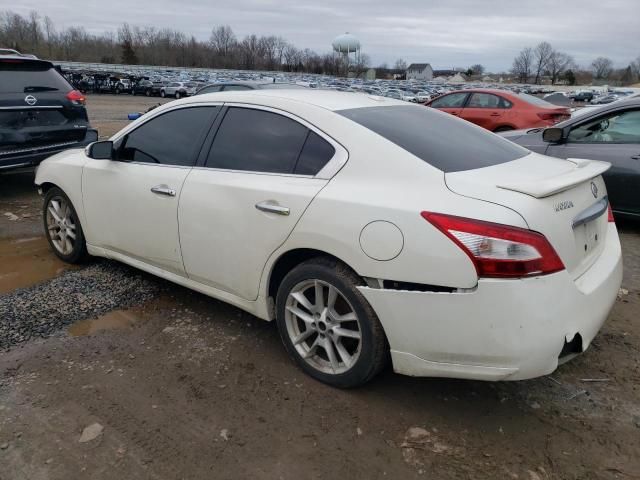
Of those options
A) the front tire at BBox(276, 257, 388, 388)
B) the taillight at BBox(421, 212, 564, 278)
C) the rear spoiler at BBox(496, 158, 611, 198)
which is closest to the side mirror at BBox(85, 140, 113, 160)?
the front tire at BBox(276, 257, 388, 388)

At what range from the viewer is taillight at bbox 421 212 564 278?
2.24 m

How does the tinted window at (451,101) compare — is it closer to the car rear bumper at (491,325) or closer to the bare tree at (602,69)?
the car rear bumper at (491,325)

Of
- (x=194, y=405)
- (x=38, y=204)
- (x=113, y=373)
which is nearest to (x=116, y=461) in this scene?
(x=194, y=405)

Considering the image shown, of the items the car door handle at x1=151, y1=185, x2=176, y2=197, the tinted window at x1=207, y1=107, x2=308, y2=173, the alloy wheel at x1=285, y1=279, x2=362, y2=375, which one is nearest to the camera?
the alloy wheel at x1=285, y1=279, x2=362, y2=375

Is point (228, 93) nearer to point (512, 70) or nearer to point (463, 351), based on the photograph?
point (463, 351)

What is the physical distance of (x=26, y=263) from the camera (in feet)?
15.7

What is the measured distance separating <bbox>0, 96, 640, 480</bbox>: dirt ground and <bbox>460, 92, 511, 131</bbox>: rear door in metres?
8.70

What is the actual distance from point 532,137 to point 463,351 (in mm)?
4911

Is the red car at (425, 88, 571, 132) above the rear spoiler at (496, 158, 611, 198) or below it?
below

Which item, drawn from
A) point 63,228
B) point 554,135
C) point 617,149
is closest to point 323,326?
point 63,228

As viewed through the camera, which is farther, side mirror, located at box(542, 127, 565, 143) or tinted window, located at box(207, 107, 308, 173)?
side mirror, located at box(542, 127, 565, 143)

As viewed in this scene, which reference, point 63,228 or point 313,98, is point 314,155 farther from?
point 63,228

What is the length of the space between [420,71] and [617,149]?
447 feet

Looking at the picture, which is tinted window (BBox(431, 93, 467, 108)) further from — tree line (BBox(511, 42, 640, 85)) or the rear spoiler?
tree line (BBox(511, 42, 640, 85))
